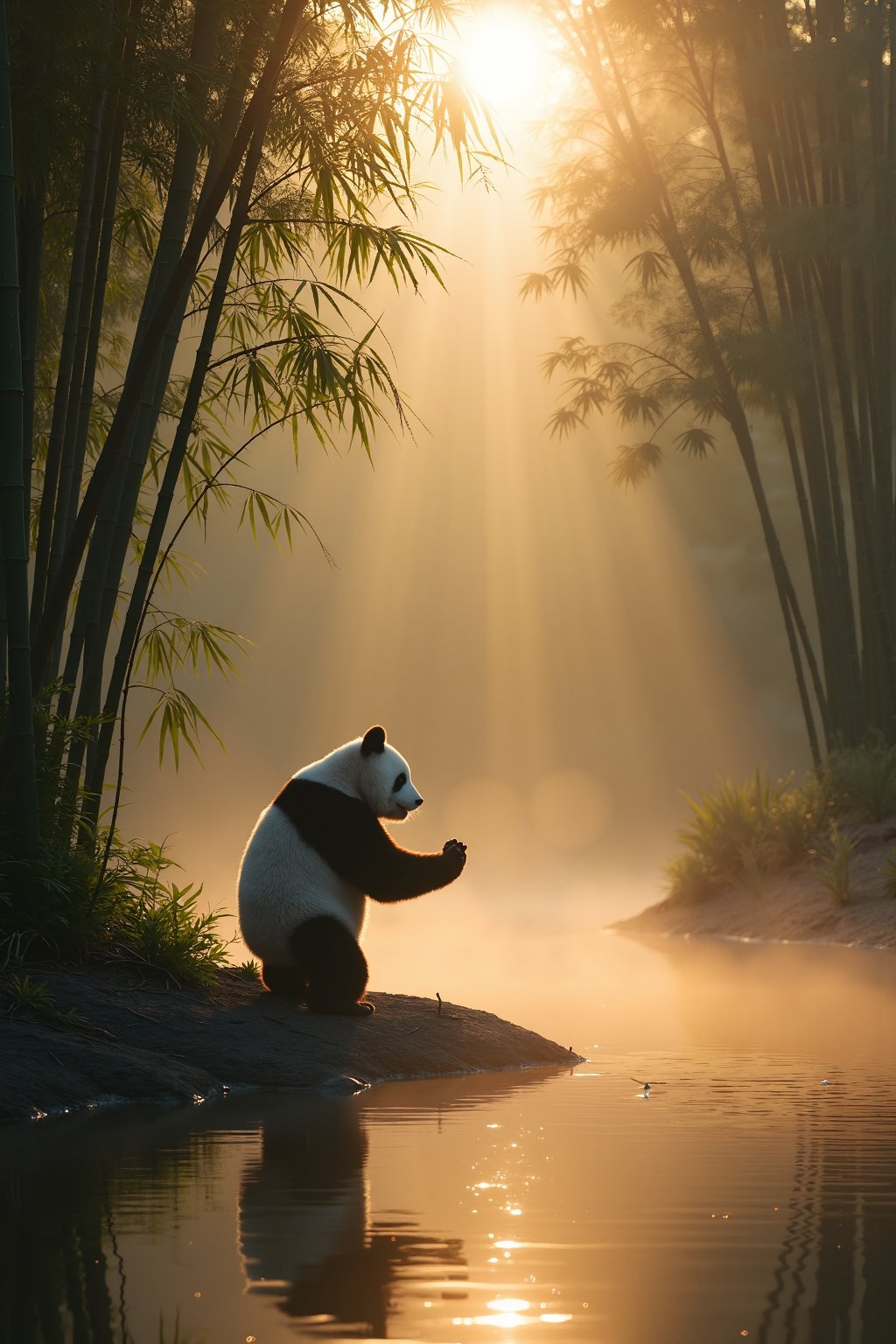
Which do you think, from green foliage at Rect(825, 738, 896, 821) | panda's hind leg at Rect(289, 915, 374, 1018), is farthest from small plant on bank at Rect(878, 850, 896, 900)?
panda's hind leg at Rect(289, 915, 374, 1018)

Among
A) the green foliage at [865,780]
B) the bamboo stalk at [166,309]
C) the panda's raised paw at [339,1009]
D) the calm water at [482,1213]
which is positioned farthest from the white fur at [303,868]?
the green foliage at [865,780]

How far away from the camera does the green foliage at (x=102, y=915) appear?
439 centimetres

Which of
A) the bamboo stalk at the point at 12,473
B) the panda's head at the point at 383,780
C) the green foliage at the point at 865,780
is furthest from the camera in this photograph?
the green foliage at the point at 865,780

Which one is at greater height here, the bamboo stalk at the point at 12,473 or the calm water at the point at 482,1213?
the bamboo stalk at the point at 12,473

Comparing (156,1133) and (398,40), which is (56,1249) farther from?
(398,40)

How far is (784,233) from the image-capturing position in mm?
10594

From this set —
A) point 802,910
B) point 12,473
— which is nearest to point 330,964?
point 12,473

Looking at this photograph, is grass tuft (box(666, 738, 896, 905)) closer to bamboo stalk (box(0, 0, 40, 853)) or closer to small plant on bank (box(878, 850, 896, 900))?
small plant on bank (box(878, 850, 896, 900))

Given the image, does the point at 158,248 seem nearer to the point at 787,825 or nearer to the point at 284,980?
the point at 284,980

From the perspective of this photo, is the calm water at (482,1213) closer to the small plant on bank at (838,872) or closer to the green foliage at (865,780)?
the small plant on bank at (838,872)

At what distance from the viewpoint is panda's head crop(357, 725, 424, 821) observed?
4652 mm

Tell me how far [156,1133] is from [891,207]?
1034cm

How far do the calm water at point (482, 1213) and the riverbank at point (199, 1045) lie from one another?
0.58 ft

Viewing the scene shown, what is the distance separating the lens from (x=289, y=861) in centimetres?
451
